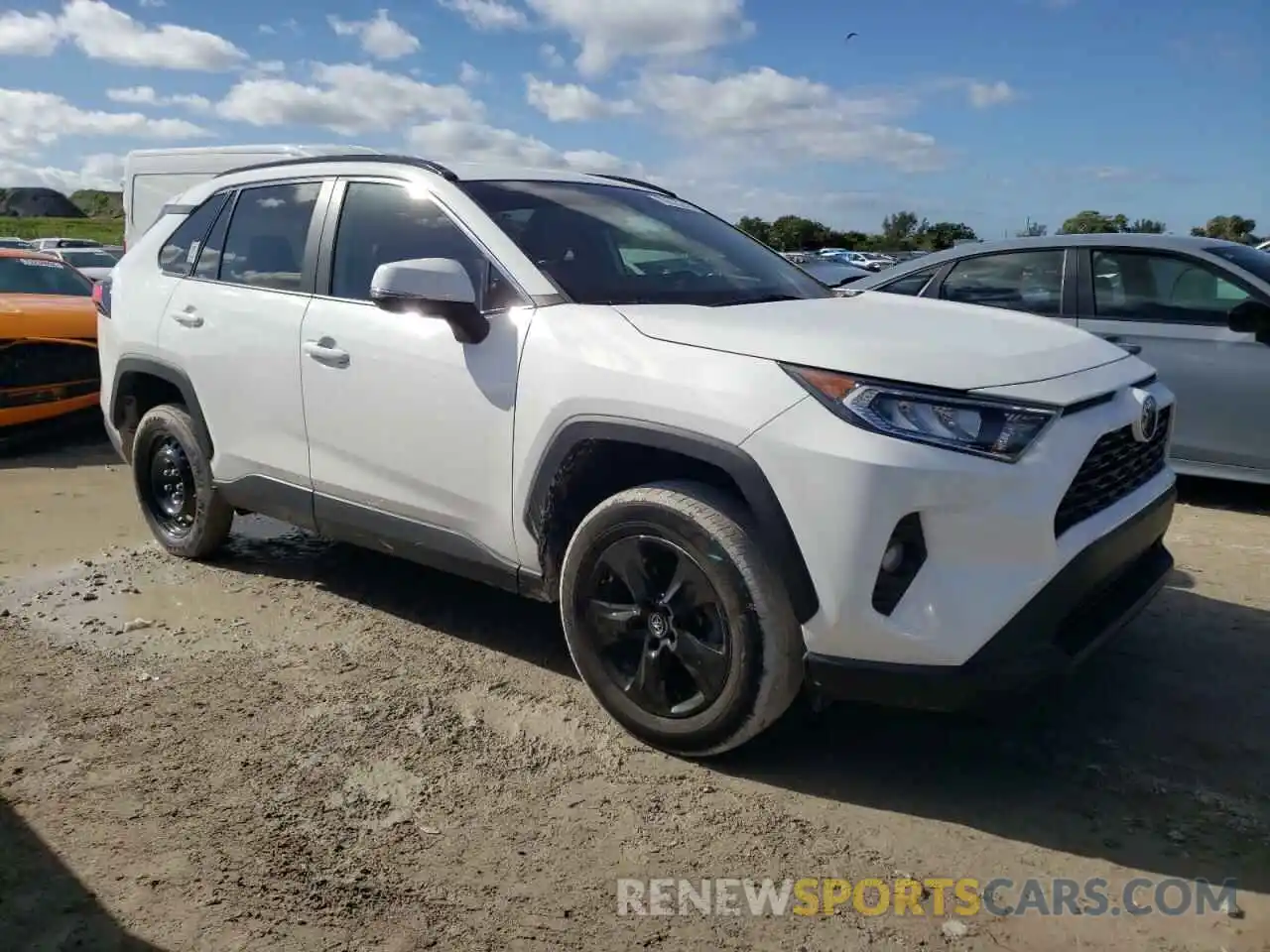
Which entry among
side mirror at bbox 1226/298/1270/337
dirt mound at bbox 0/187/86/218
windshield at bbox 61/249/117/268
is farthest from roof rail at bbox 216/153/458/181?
dirt mound at bbox 0/187/86/218

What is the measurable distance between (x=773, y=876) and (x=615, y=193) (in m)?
2.70

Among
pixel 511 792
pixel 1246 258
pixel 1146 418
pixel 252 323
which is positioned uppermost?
pixel 1246 258

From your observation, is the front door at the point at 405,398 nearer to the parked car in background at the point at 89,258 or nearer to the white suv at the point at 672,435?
the white suv at the point at 672,435

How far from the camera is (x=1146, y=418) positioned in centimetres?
324

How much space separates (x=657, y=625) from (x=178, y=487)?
2990mm

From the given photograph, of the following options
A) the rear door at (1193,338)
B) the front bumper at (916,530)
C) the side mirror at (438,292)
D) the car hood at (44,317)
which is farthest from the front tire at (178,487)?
the rear door at (1193,338)

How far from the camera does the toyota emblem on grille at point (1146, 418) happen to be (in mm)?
3186

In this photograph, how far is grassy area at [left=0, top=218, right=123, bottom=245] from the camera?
146ft

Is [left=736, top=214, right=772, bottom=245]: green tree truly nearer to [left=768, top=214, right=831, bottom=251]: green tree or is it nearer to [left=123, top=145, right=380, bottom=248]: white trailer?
[left=768, top=214, right=831, bottom=251]: green tree

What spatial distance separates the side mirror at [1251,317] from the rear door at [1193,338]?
0.04m

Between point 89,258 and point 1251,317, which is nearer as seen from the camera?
point 1251,317

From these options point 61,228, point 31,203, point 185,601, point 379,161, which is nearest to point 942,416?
point 379,161

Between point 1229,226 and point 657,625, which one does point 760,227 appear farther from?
point 657,625

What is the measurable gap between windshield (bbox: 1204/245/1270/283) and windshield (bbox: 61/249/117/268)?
1952 cm
